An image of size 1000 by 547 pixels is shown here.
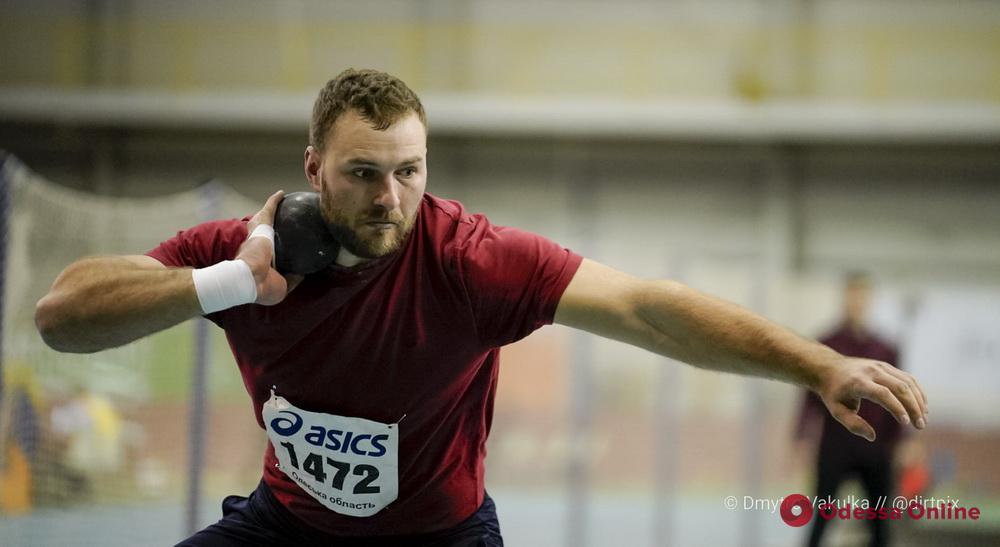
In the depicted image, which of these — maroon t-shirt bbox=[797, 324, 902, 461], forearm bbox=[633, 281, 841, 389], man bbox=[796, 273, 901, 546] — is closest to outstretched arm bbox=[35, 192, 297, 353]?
forearm bbox=[633, 281, 841, 389]

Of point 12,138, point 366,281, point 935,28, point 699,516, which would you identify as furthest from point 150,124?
point 366,281

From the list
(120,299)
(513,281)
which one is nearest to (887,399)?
(513,281)

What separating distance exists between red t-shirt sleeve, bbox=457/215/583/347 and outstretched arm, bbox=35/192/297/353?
0.53 meters

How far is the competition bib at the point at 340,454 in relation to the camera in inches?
117

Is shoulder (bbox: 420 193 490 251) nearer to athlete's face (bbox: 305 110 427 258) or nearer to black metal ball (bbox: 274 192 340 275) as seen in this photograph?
athlete's face (bbox: 305 110 427 258)

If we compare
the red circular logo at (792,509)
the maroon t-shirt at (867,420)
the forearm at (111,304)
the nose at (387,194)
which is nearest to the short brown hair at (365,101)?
the nose at (387,194)

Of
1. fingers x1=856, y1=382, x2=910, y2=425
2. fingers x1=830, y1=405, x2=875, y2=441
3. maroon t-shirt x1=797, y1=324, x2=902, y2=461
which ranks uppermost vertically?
fingers x1=856, y1=382, x2=910, y2=425

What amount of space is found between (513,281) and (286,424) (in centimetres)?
75

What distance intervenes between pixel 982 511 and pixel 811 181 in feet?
16.4

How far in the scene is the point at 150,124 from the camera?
14.6 m

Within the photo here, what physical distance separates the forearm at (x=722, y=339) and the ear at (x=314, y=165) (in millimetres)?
957

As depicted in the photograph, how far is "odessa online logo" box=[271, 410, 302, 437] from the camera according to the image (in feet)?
9.83

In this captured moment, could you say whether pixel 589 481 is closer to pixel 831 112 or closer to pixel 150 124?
pixel 831 112

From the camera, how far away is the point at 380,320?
9.76ft
